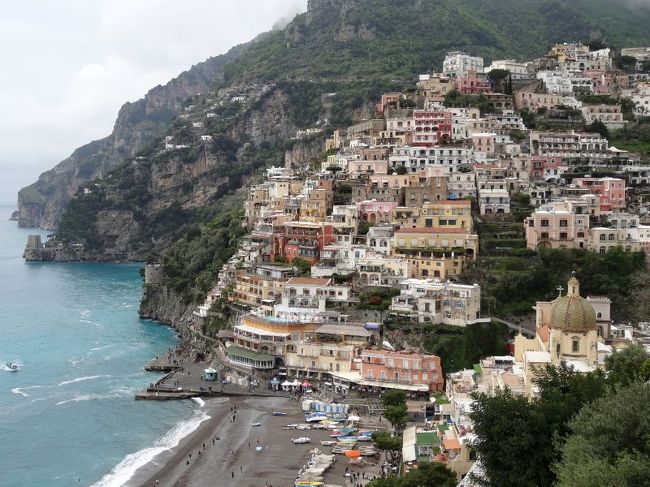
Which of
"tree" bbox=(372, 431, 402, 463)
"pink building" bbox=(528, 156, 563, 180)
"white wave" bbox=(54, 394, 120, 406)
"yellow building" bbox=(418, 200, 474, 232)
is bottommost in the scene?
"white wave" bbox=(54, 394, 120, 406)

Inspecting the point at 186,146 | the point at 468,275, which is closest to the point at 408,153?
the point at 468,275

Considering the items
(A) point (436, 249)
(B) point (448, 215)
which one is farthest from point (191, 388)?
(B) point (448, 215)

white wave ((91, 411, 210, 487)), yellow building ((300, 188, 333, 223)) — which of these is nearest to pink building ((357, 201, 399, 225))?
yellow building ((300, 188, 333, 223))

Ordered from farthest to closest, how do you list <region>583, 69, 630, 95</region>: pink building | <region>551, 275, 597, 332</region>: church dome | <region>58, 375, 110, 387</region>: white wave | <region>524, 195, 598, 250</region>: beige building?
<region>583, 69, 630, 95</region>: pink building, <region>524, 195, 598, 250</region>: beige building, <region>58, 375, 110, 387</region>: white wave, <region>551, 275, 597, 332</region>: church dome

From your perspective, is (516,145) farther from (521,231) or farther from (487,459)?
(487,459)

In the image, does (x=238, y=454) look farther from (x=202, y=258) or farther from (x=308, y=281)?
(x=202, y=258)

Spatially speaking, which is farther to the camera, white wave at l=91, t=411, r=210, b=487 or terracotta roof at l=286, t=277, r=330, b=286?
terracotta roof at l=286, t=277, r=330, b=286

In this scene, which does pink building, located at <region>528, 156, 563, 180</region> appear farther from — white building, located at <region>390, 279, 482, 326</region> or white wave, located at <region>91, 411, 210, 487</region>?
white wave, located at <region>91, 411, 210, 487</region>
